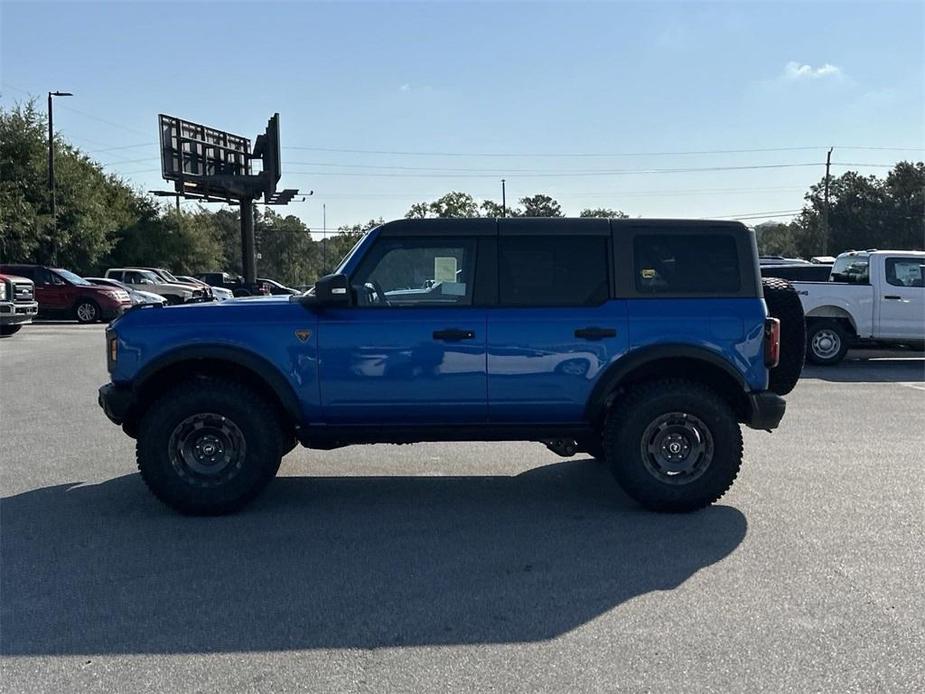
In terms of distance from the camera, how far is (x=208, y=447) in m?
5.77

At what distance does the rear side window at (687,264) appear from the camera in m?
5.82

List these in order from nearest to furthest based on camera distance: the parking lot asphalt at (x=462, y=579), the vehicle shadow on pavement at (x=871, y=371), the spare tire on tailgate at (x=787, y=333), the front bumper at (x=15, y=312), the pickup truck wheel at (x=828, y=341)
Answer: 1. the parking lot asphalt at (x=462, y=579)
2. the spare tire on tailgate at (x=787, y=333)
3. the vehicle shadow on pavement at (x=871, y=371)
4. the pickup truck wheel at (x=828, y=341)
5. the front bumper at (x=15, y=312)

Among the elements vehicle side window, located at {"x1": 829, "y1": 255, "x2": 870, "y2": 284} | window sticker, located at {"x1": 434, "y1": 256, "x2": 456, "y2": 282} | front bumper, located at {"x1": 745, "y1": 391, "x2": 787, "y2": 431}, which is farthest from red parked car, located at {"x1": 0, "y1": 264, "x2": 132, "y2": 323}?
front bumper, located at {"x1": 745, "y1": 391, "x2": 787, "y2": 431}

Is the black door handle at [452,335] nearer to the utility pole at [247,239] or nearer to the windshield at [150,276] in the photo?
the windshield at [150,276]

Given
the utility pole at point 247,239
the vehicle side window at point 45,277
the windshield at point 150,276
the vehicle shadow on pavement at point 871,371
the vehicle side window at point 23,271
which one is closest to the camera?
the vehicle shadow on pavement at point 871,371

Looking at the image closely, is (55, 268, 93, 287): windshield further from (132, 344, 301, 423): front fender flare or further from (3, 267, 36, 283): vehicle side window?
(132, 344, 301, 423): front fender flare

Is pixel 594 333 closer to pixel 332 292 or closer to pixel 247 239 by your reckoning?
pixel 332 292

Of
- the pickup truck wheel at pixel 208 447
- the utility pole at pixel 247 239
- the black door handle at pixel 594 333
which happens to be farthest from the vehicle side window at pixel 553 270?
the utility pole at pixel 247 239

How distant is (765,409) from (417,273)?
2.51 metres

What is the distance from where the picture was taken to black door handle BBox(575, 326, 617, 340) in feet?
18.6

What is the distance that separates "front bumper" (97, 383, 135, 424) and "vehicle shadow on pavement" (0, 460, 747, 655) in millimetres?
697

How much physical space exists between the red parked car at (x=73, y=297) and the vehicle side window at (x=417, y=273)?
69.3ft

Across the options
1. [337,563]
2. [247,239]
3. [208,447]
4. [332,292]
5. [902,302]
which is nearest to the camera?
[337,563]

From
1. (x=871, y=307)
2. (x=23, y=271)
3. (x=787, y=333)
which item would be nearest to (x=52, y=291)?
(x=23, y=271)
